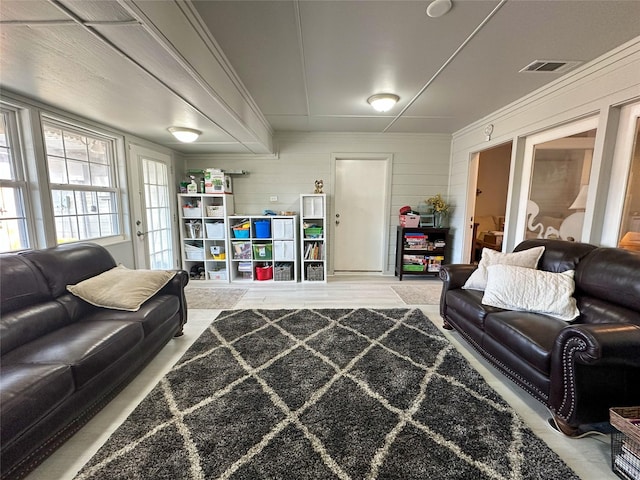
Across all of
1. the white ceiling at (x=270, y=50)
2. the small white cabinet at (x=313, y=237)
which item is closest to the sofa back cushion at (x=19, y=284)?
the white ceiling at (x=270, y=50)

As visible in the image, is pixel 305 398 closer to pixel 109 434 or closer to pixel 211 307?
pixel 109 434

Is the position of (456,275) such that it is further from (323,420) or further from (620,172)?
(323,420)

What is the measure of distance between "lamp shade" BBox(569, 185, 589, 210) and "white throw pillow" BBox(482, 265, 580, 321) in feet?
2.46

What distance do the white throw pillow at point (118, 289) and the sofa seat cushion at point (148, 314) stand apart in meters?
0.05

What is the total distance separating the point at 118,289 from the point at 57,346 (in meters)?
0.58

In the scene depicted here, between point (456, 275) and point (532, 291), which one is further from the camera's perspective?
point (456, 275)

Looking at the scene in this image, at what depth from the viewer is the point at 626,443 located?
127 cm

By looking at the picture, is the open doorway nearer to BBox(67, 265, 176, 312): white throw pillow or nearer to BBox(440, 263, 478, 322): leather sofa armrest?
BBox(440, 263, 478, 322): leather sofa armrest

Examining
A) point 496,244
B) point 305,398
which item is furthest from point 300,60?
point 496,244

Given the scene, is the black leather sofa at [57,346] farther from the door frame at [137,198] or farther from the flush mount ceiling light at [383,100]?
the flush mount ceiling light at [383,100]

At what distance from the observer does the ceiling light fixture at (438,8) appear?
1.48 m

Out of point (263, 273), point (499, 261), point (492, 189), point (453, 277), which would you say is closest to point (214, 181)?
point (263, 273)

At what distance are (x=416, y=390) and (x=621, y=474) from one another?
945mm

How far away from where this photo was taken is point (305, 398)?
1773mm
